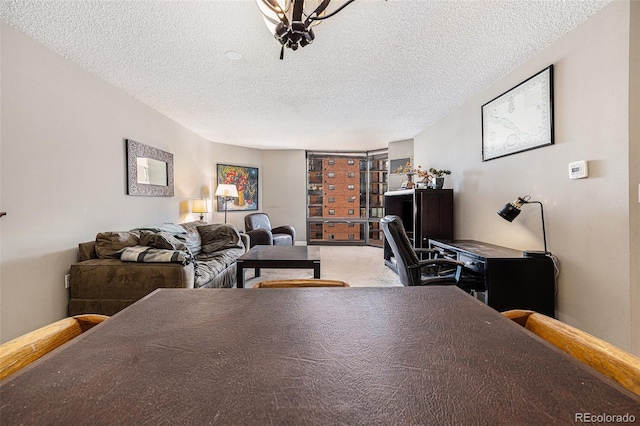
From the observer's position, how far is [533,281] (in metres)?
2.20

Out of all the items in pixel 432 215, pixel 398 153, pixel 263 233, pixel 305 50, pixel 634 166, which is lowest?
pixel 263 233

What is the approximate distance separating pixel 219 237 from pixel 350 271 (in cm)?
214

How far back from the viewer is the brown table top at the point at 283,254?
8.84 ft

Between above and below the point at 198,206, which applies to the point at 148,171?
above

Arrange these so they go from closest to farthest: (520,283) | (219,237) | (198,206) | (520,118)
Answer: (520,283) → (520,118) → (219,237) → (198,206)

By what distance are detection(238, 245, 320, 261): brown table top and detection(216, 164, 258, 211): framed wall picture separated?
3265mm

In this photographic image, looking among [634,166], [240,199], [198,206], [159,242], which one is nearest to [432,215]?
[634,166]

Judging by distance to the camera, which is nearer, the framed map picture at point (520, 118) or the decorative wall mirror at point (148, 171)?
the framed map picture at point (520, 118)

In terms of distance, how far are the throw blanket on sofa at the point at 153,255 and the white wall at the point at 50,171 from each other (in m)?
0.59

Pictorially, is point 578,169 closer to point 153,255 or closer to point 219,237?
point 153,255

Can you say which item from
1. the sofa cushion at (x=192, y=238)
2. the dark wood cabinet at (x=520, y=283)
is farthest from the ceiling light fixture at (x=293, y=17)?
the sofa cushion at (x=192, y=238)

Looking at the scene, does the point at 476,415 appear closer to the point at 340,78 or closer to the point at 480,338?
the point at 480,338

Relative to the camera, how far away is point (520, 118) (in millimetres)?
2604

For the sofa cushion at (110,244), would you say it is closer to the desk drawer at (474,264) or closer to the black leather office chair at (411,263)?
the black leather office chair at (411,263)
